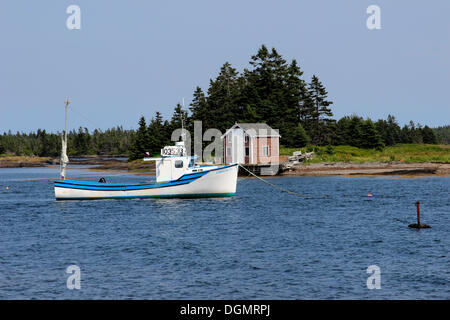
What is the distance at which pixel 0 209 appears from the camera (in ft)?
170

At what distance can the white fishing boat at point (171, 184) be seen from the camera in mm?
52344

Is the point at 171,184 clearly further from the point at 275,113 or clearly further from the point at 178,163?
the point at 275,113

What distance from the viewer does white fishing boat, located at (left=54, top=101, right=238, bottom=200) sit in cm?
5234

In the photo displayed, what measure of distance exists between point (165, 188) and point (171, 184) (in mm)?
744

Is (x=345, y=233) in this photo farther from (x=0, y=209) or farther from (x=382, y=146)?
(x=382, y=146)

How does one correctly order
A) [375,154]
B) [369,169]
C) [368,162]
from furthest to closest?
[375,154] < [368,162] < [369,169]

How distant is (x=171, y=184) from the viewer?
52.5 meters

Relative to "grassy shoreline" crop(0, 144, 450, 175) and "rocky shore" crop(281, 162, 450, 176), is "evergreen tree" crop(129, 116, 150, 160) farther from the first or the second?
"rocky shore" crop(281, 162, 450, 176)

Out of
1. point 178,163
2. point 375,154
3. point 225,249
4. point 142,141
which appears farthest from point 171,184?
point 142,141

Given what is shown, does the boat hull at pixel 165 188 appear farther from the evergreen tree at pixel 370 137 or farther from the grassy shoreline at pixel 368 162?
the evergreen tree at pixel 370 137

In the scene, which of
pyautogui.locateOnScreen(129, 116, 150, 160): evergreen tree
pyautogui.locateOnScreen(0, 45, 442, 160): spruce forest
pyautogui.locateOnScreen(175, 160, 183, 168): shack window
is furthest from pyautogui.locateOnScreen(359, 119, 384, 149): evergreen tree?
pyautogui.locateOnScreen(175, 160, 183, 168): shack window
